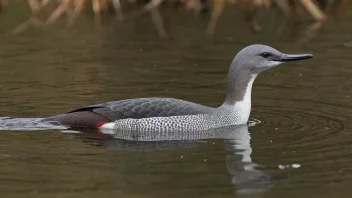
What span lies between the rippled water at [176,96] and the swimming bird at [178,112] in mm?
269

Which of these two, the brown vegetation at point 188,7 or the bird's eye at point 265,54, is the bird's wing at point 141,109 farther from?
the brown vegetation at point 188,7

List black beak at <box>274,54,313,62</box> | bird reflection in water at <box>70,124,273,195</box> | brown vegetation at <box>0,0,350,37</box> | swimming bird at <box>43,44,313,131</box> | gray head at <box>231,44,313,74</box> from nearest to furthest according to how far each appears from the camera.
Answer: bird reflection in water at <box>70,124,273,195</box> → swimming bird at <box>43,44,313,131</box> → black beak at <box>274,54,313,62</box> → gray head at <box>231,44,313,74</box> → brown vegetation at <box>0,0,350,37</box>

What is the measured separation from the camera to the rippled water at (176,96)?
776 cm

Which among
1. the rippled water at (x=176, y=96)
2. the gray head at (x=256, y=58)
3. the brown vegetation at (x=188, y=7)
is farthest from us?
the brown vegetation at (x=188, y=7)

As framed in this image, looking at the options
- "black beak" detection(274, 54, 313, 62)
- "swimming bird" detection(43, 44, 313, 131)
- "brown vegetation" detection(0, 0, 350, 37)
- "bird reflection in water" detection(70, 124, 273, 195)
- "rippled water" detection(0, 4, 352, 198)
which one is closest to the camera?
"rippled water" detection(0, 4, 352, 198)

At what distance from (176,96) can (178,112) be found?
155 centimetres

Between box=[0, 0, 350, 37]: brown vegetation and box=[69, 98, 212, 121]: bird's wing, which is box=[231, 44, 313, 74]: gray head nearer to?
box=[69, 98, 212, 121]: bird's wing

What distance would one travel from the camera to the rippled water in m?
7.76

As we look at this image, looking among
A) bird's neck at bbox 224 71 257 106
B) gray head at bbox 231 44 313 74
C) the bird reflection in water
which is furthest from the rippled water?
gray head at bbox 231 44 313 74

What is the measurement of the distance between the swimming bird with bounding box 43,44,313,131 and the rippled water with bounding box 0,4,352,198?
0.88ft

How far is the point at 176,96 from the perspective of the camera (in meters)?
11.5

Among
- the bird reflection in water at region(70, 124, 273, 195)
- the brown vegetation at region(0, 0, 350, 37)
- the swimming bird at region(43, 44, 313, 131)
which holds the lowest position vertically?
the bird reflection in water at region(70, 124, 273, 195)

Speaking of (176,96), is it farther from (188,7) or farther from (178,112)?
(188,7)

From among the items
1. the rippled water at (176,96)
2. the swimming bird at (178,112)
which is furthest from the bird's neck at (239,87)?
the rippled water at (176,96)
